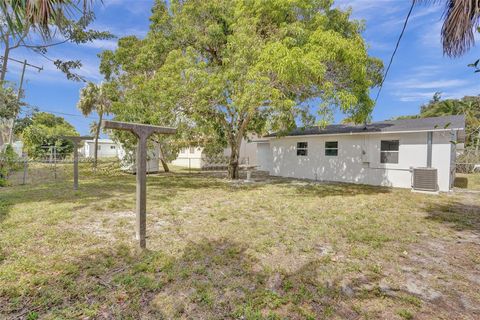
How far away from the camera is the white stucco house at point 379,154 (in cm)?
984

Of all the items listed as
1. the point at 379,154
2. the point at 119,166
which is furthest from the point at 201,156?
the point at 379,154

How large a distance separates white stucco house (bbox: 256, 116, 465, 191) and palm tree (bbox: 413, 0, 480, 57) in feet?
20.4

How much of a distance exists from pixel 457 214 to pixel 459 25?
5.84m

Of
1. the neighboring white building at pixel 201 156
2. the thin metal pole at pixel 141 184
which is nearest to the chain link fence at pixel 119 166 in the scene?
the neighboring white building at pixel 201 156

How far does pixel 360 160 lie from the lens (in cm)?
1216

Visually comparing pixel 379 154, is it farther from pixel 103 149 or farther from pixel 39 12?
pixel 103 149

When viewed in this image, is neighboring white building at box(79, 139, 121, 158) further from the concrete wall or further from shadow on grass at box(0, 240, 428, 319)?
shadow on grass at box(0, 240, 428, 319)

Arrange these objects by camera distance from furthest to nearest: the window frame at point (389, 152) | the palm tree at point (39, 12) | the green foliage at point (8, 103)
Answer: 1. the window frame at point (389, 152)
2. the green foliage at point (8, 103)
3. the palm tree at point (39, 12)

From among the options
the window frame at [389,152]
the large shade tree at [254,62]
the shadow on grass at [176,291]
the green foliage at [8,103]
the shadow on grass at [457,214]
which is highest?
the large shade tree at [254,62]

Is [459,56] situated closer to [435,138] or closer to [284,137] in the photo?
[435,138]

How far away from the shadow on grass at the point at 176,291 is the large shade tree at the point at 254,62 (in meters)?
5.56

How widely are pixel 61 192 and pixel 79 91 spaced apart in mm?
20168

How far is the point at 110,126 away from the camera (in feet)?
11.6

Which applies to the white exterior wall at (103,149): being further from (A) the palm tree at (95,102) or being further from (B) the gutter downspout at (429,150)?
(B) the gutter downspout at (429,150)
